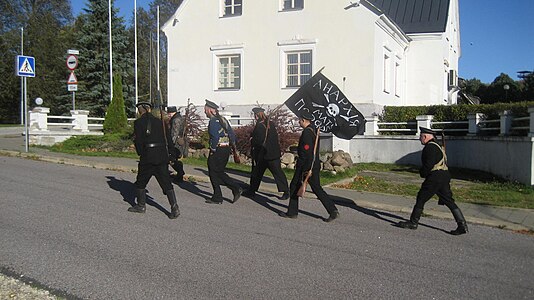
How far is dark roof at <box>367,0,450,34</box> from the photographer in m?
26.7

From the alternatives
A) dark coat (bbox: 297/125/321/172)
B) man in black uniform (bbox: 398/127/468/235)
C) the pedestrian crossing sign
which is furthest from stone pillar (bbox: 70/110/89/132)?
man in black uniform (bbox: 398/127/468/235)

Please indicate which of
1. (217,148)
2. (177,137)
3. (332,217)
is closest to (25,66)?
(177,137)

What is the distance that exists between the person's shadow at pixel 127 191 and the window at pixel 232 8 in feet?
44.9

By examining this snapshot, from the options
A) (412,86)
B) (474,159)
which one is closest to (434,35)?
(412,86)

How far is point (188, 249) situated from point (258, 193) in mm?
4756

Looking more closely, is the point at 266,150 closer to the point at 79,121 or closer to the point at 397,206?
the point at 397,206

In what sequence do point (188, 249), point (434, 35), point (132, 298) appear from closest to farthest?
point (132, 298) → point (188, 249) → point (434, 35)

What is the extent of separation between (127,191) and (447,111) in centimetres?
1266

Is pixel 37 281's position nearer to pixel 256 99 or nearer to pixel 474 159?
pixel 474 159

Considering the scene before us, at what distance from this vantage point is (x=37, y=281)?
15.8ft

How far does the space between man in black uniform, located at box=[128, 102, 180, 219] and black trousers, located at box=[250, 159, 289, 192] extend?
2398 millimetres

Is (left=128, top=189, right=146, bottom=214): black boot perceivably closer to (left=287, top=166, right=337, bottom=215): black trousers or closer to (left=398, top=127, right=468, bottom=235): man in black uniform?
(left=287, top=166, right=337, bottom=215): black trousers

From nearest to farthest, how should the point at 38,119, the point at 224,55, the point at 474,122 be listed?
1. the point at 474,122
2. the point at 38,119
3. the point at 224,55

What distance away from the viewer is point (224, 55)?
23672 millimetres
